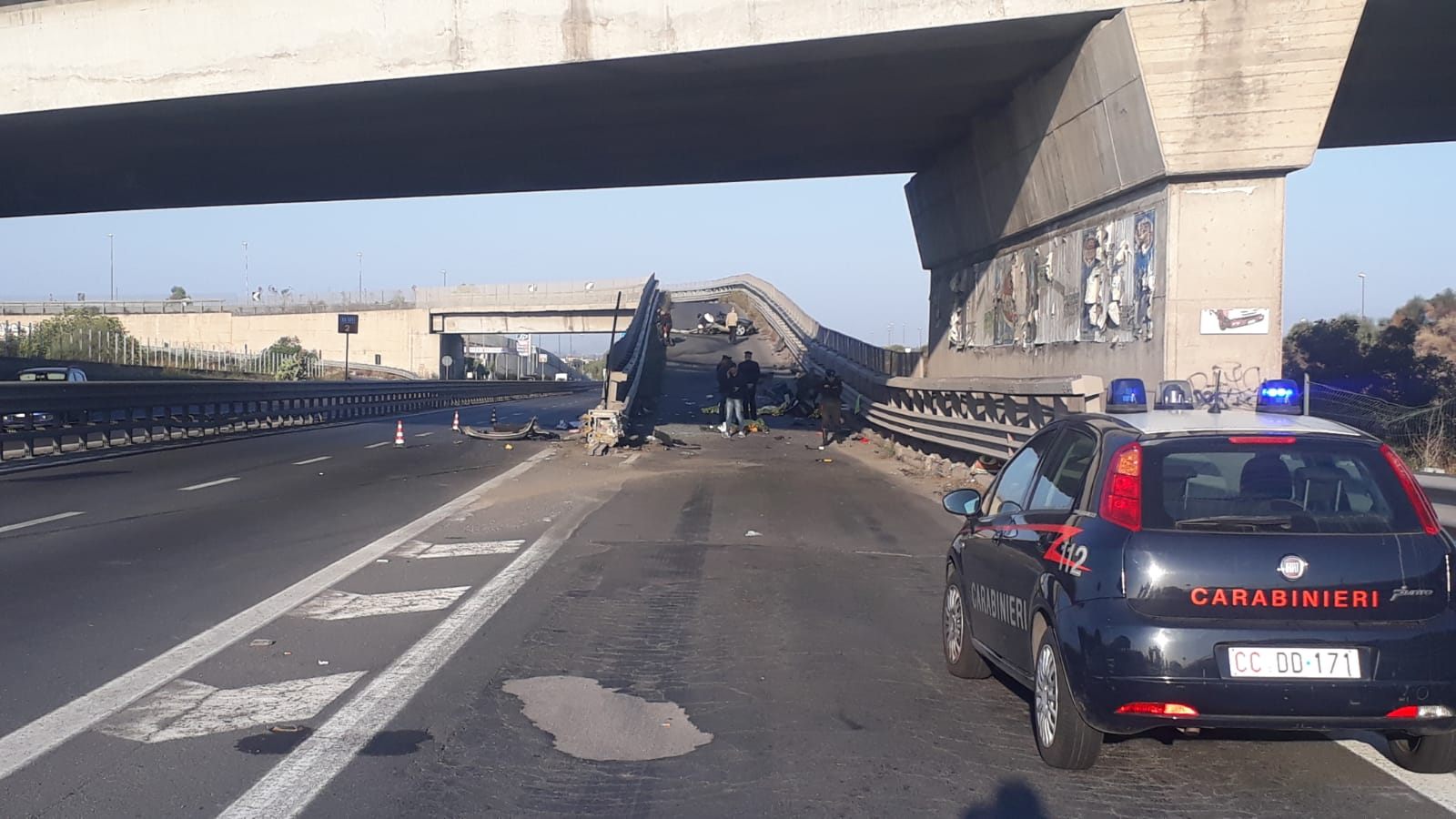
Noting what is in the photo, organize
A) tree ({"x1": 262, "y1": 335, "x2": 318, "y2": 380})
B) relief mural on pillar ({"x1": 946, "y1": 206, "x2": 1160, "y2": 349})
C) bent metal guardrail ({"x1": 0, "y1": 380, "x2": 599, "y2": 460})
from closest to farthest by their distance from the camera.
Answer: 1. relief mural on pillar ({"x1": 946, "y1": 206, "x2": 1160, "y2": 349})
2. bent metal guardrail ({"x1": 0, "y1": 380, "x2": 599, "y2": 460})
3. tree ({"x1": 262, "y1": 335, "x2": 318, "y2": 380})

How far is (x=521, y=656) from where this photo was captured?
8234 millimetres

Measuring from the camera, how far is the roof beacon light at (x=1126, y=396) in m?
7.05

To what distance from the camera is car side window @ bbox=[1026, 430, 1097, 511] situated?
634 cm

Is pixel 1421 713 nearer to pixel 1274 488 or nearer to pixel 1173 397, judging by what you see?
pixel 1274 488

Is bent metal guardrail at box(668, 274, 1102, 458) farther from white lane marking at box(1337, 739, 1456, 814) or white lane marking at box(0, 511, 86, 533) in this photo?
white lane marking at box(0, 511, 86, 533)

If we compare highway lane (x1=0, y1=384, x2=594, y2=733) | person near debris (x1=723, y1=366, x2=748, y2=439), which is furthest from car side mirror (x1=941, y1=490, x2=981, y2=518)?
person near debris (x1=723, y1=366, x2=748, y2=439)

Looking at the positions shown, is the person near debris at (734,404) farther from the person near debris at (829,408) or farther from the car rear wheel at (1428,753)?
the car rear wheel at (1428,753)

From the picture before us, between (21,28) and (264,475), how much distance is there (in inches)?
317

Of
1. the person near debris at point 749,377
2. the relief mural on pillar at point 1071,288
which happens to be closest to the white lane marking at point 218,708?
the relief mural on pillar at point 1071,288

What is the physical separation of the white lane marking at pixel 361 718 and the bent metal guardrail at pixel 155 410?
15.6 m

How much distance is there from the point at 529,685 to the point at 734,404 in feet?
80.8

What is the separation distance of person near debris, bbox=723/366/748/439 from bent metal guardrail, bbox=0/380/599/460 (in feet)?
38.6

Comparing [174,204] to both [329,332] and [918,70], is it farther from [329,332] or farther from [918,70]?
[329,332]

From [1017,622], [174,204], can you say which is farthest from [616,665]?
→ [174,204]
